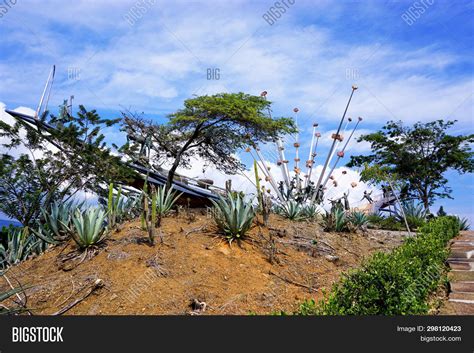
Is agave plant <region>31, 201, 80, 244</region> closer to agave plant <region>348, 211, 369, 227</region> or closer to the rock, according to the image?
the rock

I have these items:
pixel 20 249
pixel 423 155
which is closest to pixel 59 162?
pixel 20 249

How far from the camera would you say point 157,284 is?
19.8ft

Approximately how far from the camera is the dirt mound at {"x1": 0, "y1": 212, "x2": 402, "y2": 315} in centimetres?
571

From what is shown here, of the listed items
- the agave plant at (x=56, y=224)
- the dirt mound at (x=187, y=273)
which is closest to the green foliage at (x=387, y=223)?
the dirt mound at (x=187, y=273)

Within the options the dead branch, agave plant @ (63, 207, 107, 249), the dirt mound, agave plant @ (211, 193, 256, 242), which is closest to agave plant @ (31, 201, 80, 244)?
the dirt mound

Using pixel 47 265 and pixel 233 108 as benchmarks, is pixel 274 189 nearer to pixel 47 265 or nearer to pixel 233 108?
pixel 233 108

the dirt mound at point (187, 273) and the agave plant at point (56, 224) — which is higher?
the agave plant at point (56, 224)

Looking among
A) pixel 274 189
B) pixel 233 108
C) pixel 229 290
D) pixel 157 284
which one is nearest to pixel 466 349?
pixel 229 290

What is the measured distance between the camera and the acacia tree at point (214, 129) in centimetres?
1938

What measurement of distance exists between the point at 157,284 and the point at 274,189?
12824 mm

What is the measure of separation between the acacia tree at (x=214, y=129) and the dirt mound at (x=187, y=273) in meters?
11.1

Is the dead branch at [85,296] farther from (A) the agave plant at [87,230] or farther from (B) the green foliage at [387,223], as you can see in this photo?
(B) the green foliage at [387,223]

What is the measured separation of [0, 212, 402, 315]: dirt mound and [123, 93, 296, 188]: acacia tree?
11.1m

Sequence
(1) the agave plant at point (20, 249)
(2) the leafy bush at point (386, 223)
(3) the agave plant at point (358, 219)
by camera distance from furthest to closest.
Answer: (2) the leafy bush at point (386, 223)
(3) the agave plant at point (358, 219)
(1) the agave plant at point (20, 249)
